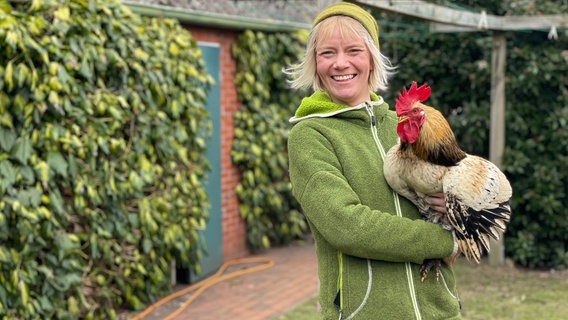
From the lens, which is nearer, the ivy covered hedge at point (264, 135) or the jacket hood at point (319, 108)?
the jacket hood at point (319, 108)

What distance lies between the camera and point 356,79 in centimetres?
261

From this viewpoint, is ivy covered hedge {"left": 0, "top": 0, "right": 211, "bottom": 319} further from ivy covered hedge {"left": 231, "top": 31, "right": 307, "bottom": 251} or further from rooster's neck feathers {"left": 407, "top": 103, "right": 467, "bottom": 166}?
rooster's neck feathers {"left": 407, "top": 103, "right": 467, "bottom": 166}

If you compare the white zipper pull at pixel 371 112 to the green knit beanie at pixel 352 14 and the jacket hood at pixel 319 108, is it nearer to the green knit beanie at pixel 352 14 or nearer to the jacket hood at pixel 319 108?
the jacket hood at pixel 319 108

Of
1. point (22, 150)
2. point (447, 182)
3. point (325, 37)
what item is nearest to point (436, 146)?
point (447, 182)

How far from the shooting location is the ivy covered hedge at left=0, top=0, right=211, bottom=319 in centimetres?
503

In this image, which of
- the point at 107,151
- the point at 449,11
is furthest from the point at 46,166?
the point at 449,11

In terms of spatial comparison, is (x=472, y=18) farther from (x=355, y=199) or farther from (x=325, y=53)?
(x=355, y=199)

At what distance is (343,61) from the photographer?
2557 mm

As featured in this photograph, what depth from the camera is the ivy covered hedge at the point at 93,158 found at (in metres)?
5.03

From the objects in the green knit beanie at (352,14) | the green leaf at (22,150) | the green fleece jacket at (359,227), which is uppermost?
the green knit beanie at (352,14)

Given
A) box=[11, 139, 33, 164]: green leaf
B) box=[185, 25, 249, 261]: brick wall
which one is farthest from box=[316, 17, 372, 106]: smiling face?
box=[185, 25, 249, 261]: brick wall

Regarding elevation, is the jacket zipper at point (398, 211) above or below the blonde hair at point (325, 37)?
below

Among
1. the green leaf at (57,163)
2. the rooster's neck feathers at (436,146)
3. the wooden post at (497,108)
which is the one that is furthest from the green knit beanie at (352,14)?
the wooden post at (497,108)

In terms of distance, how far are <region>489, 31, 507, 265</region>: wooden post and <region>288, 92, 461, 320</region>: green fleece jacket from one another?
6241 mm
